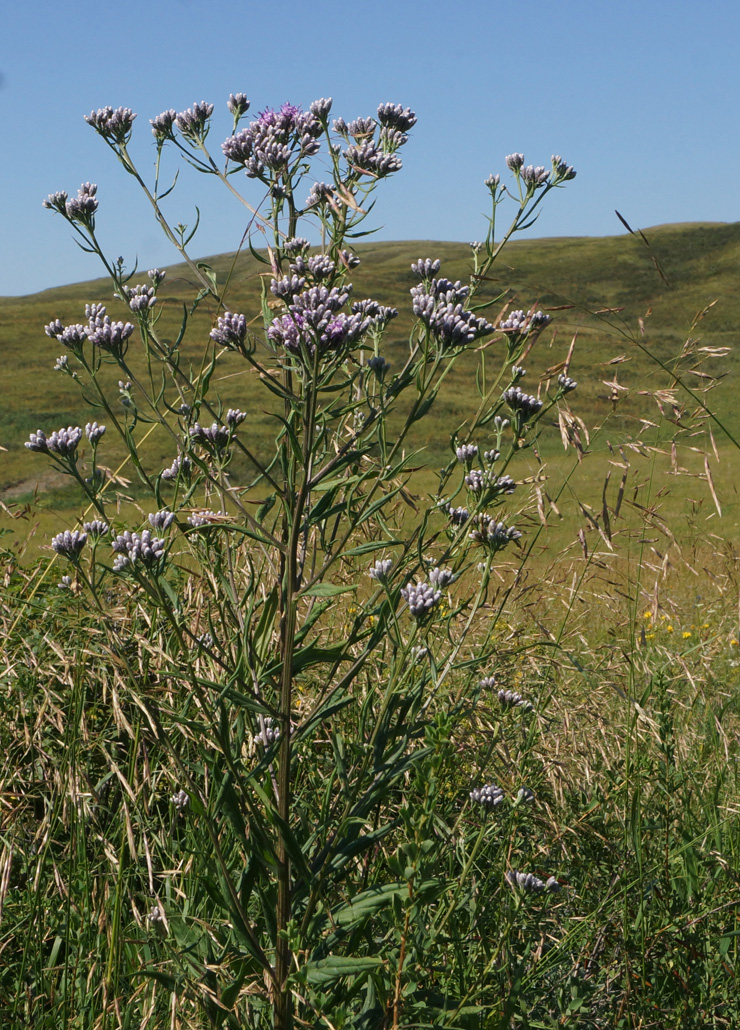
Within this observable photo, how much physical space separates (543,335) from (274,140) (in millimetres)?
18653

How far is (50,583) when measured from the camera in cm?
451

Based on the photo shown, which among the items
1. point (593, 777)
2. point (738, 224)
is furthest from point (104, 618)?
point (738, 224)

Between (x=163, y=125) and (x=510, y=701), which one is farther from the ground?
(x=163, y=125)

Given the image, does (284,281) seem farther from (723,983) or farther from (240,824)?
(723,983)

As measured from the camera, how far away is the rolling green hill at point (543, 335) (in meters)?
6.79

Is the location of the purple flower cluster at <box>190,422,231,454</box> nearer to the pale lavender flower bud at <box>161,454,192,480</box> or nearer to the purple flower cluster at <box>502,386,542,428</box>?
the pale lavender flower bud at <box>161,454,192,480</box>

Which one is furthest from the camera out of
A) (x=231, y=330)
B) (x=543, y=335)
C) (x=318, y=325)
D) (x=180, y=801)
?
(x=543, y=335)

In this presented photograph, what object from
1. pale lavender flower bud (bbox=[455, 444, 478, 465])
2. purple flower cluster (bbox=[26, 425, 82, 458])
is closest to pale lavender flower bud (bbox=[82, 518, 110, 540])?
purple flower cluster (bbox=[26, 425, 82, 458])

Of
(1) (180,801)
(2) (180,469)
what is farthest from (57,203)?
(1) (180,801)

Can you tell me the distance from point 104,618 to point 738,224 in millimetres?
87905

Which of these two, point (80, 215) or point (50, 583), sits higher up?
point (80, 215)

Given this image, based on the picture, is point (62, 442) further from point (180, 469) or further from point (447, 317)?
point (447, 317)

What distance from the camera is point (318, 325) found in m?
1.67

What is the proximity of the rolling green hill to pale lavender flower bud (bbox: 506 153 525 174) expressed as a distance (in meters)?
Answer: 0.36
